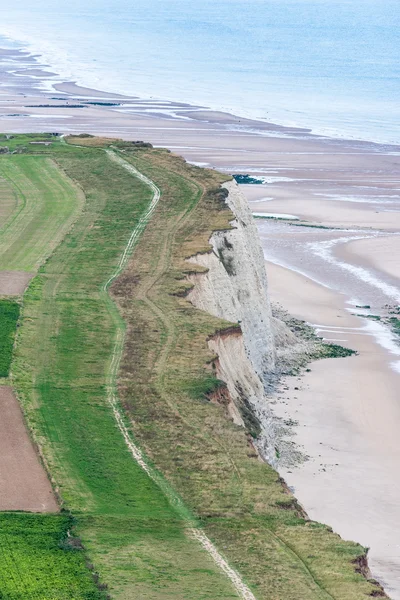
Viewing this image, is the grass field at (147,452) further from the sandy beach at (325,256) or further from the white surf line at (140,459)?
the sandy beach at (325,256)

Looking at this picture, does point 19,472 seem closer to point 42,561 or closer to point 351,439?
point 42,561

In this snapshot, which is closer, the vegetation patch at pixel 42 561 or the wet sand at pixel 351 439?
the vegetation patch at pixel 42 561

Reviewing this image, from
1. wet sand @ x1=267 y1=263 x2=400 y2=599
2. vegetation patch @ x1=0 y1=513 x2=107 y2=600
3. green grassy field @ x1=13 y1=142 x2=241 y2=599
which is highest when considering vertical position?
green grassy field @ x1=13 y1=142 x2=241 y2=599

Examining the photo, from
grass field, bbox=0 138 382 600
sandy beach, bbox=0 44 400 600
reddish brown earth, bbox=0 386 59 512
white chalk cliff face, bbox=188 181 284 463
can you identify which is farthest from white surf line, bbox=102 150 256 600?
sandy beach, bbox=0 44 400 600

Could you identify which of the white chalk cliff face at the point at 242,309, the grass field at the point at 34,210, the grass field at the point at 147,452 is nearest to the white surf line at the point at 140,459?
the grass field at the point at 147,452

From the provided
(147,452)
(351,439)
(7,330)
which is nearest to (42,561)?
(147,452)

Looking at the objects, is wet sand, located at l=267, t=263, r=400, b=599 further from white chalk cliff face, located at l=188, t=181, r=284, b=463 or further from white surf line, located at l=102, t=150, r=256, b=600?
white surf line, located at l=102, t=150, r=256, b=600

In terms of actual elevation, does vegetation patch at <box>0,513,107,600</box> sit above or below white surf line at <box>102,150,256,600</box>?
below
